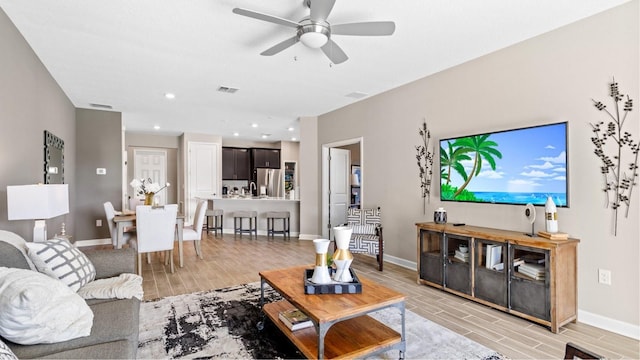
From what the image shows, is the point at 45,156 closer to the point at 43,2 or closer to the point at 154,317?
the point at 43,2

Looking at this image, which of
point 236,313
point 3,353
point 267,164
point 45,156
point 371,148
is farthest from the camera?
point 267,164

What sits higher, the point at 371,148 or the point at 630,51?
the point at 630,51

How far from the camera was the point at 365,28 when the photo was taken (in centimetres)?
246

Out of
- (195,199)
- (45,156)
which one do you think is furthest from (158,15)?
(195,199)

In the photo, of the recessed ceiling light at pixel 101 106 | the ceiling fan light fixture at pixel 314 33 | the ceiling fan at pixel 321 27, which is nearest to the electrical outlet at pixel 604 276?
the ceiling fan at pixel 321 27

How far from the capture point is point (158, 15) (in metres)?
2.65

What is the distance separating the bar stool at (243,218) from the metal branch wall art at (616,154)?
596 cm

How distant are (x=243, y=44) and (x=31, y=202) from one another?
2243 mm

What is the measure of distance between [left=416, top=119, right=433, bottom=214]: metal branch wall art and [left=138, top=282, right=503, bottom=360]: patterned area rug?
177cm

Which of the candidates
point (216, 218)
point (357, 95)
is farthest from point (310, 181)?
point (216, 218)

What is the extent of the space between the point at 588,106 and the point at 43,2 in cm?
450

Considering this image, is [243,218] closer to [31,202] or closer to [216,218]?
[216,218]

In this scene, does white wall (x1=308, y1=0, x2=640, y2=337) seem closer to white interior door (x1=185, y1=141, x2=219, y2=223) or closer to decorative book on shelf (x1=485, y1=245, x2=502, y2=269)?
decorative book on shelf (x1=485, y1=245, x2=502, y2=269)

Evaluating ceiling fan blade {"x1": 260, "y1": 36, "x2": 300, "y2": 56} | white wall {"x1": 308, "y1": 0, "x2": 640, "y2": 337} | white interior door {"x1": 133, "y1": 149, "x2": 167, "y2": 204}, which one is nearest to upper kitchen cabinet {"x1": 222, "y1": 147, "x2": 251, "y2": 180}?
white interior door {"x1": 133, "y1": 149, "x2": 167, "y2": 204}
